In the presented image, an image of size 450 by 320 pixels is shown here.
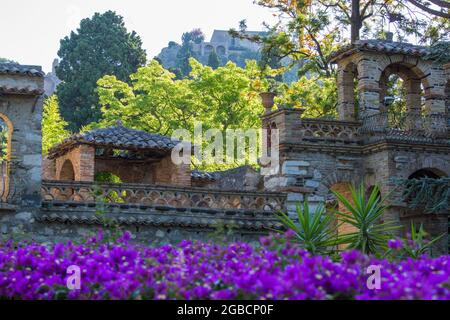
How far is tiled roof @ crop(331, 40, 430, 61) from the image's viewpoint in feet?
71.8

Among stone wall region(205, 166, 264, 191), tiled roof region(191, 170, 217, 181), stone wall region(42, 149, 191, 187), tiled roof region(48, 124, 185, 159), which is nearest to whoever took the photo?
tiled roof region(48, 124, 185, 159)

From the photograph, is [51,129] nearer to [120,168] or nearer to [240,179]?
[120,168]

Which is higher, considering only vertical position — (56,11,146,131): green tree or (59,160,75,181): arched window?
(56,11,146,131): green tree

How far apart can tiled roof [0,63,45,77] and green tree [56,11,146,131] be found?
Result: 25026mm

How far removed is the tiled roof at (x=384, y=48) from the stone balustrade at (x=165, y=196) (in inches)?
180

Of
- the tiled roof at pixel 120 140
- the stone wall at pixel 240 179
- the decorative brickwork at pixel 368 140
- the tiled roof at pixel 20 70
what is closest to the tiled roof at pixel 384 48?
the decorative brickwork at pixel 368 140

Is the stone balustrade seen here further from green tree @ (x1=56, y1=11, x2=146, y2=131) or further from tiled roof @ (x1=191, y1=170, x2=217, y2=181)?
green tree @ (x1=56, y1=11, x2=146, y2=131)

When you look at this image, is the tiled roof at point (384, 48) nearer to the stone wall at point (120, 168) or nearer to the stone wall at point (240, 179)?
the stone wall at point (240, 179)

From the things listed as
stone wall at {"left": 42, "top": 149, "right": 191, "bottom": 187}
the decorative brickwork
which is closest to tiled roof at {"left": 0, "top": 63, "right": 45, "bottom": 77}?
stone wall at {"left": 42, "top": 149, "right": 191, "bottom": 187}

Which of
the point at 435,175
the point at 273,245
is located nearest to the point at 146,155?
the point at 435,175

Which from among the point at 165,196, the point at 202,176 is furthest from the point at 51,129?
the point at 165,196

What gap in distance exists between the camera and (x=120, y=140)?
21422 millimetres
